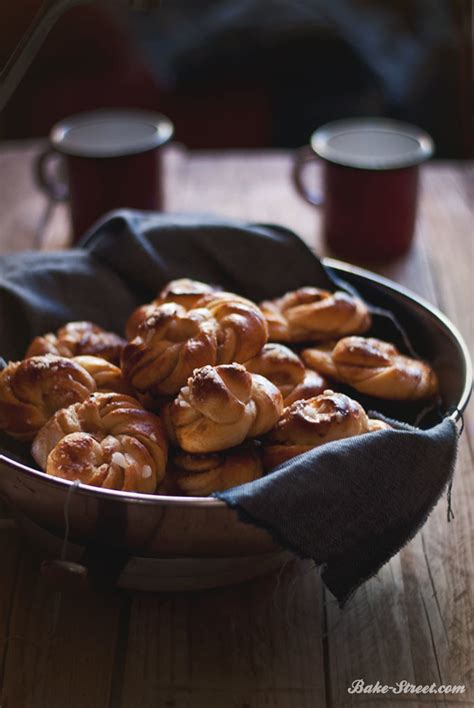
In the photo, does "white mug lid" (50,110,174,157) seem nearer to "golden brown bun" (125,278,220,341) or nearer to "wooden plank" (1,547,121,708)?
"golden brown bun" (125,278,220,341)

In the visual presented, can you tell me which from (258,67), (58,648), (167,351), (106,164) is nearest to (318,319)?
(167,351)

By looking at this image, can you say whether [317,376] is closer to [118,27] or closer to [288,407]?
[288,407]

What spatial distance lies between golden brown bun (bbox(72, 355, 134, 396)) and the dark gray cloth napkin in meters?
0.10

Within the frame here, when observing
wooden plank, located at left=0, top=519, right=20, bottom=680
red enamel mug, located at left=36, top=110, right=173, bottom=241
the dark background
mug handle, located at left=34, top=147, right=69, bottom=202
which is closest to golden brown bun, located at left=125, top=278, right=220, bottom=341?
wooden plank, located at left=0, top=519, right=20, bottom=680

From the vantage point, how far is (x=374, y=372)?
86 cm

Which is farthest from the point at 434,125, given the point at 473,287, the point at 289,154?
the point at 473,287

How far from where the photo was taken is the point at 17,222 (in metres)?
1.53

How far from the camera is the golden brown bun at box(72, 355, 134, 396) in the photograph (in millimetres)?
839

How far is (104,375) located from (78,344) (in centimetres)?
9

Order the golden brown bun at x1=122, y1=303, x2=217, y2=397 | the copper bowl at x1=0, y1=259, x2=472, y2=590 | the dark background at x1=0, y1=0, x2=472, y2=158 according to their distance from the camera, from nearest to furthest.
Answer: the copper bowl at x1=0, y1=259, x2=472, y2=590 < the golden brown bun at x1=122, y1=303, x2=217, y2=397 < the dark background at x1=0, y1=0, x2=472, y2=158

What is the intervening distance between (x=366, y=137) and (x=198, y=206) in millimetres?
319

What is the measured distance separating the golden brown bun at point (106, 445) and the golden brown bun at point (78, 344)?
0.13 meters

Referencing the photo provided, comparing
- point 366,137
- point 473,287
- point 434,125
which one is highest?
point 366,137

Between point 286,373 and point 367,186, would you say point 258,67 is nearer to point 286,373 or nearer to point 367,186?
point 367,186
